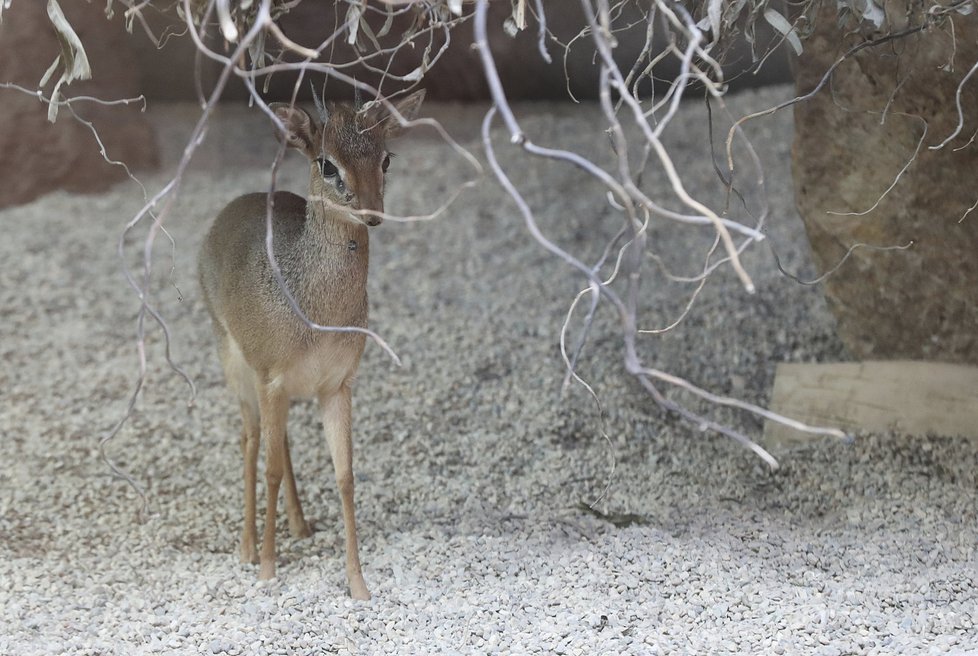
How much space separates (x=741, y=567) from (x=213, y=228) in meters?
2.36

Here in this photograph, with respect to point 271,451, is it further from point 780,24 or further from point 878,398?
point 878,398

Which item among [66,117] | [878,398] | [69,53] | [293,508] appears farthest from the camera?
[66,117]

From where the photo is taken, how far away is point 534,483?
14.3 ft

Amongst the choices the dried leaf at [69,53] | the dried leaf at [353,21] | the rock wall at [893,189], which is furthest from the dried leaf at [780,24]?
the dried leaf at [69,53]

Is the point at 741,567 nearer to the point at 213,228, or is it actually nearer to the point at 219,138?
the point at 213,228

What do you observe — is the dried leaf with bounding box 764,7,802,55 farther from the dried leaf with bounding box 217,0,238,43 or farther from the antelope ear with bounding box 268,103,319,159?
the dried leaf with bounding box 217,0,238,43

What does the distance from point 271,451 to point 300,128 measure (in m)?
1.12

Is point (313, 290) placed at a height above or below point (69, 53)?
below

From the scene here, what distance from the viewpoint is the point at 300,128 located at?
11.2 ft

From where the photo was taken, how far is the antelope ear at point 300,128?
331 centimetres

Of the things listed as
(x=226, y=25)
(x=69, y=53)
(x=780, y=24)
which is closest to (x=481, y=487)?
(x=780, y=24)

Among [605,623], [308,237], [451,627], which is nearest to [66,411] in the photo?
[308,237]

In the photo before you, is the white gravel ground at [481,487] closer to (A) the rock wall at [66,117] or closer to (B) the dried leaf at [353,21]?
(A) the rock wall at [66,117]

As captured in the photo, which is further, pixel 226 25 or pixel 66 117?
pixel 66 117
